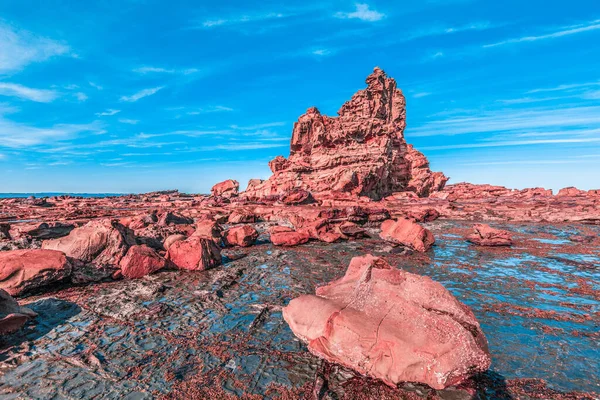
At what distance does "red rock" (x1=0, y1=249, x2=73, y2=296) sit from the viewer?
8.59 meters

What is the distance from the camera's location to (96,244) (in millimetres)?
11609

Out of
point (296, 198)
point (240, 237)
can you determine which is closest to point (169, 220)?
point (240, 237)

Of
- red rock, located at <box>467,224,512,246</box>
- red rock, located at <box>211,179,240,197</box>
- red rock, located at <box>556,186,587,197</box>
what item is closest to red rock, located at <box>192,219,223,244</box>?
red rock, located at <box>467,224,512,246</box>

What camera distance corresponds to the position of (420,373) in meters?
4.64

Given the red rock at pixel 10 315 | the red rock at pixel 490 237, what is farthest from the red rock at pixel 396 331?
the red rock at pixel 490 237

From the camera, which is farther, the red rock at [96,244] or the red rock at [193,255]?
the red rock at [193,255]

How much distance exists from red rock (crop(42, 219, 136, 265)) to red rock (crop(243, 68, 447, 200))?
32.7 meters

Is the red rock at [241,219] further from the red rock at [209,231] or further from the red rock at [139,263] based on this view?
the red rock at [139,263]

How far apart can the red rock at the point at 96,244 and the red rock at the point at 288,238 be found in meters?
8.14

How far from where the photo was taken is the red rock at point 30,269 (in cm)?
859

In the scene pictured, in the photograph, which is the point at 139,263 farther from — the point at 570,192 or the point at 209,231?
the point at 570,192

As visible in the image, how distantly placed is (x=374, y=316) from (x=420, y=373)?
1217mm

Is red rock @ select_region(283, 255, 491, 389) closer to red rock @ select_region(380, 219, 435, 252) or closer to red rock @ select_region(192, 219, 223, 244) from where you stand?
red rock @ select_region(380, 219, 435, 252)

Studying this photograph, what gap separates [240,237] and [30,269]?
31.8ft
